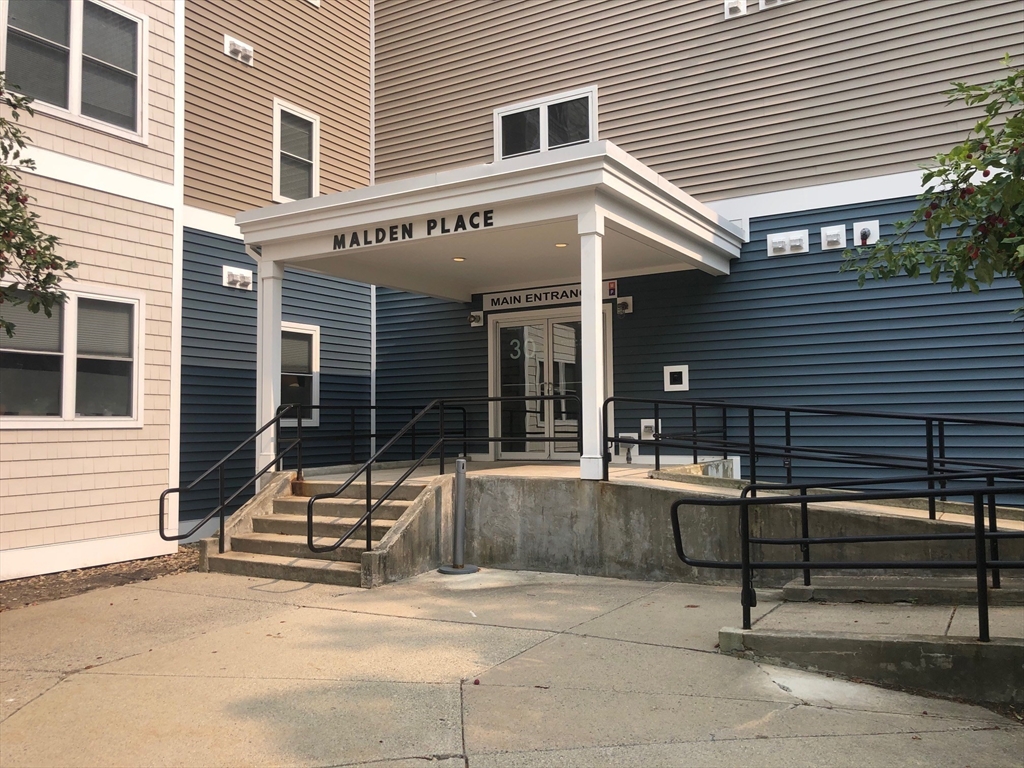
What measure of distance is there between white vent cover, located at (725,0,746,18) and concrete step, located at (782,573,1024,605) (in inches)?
315

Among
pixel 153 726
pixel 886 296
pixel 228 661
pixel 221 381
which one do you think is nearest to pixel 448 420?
pixel 221 381

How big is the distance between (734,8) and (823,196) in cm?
294

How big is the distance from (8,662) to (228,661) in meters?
1.62

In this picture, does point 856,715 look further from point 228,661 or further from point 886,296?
point 886,296

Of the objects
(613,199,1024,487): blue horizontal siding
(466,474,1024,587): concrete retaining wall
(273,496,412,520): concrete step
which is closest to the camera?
(466,474,1024,587): concrete retaining wall

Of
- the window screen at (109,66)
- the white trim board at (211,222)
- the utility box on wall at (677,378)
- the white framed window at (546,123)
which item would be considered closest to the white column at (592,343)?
the utility box on wall at (677,378)

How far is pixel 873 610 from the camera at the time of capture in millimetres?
5621

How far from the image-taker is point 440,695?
4586 millimetres

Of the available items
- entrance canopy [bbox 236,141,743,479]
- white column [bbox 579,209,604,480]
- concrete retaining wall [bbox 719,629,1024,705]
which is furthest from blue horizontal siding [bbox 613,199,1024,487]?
concrete retaining wall [bbox 719,629,1024,705]

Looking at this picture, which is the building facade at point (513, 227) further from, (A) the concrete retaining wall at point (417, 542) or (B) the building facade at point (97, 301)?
(A) the concrete retaining wall at point (417, 542)

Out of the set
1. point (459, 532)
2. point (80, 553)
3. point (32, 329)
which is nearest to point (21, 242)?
point (32, 329)

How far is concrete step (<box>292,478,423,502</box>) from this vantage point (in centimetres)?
891

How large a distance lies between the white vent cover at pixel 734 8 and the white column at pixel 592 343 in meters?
4.87

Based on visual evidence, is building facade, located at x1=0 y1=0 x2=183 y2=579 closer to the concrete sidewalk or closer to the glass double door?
the concrete sidewalk
